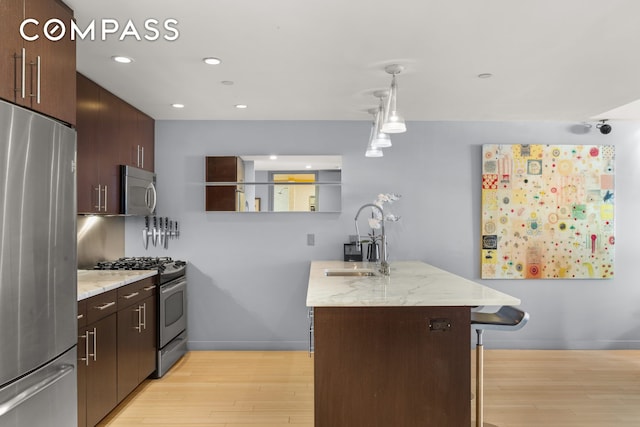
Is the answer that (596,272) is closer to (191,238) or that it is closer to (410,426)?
(410,426)

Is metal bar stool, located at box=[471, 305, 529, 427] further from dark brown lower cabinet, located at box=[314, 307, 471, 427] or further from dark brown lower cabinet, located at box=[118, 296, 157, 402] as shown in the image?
dark brown lower cabinet, located at box=[118, 296, 157, 402]

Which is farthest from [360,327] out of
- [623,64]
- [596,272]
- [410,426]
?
[596,272]

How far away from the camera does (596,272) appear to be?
15.4ft

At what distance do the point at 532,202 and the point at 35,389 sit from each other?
436 centimetres

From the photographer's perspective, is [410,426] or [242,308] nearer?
[410,426]

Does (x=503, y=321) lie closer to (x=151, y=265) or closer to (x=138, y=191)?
(x=151, y=265)

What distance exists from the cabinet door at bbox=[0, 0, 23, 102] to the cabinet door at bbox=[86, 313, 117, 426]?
4.97 ft

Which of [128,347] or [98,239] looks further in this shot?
[98,239]

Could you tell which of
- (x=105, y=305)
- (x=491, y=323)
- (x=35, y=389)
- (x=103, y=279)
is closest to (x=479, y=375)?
(x=491, y=323)

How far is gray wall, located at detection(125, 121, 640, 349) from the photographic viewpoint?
468cm

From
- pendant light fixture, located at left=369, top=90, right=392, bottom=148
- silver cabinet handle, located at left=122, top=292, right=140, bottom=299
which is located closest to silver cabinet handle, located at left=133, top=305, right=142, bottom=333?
silver cabinet handle, located at left=122, top=292, right=140, bottom=299

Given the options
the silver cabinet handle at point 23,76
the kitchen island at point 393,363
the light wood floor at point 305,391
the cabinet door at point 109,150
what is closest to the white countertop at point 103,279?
the cabinet door at point 109,150

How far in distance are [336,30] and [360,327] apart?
154 cm

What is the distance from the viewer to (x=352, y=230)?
15.4 ft
